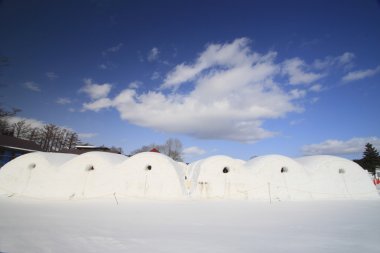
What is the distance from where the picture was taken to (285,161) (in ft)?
59.4

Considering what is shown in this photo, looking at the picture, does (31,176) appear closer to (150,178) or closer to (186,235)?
(150,178)

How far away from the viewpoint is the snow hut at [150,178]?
15852mm

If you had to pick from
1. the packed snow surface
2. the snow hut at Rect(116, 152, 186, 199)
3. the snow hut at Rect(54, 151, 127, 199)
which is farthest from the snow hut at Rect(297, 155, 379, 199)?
the snow hut at Rect(54, 151, 127, 199)

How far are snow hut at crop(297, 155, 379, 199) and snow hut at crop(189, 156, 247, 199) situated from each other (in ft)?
18.9

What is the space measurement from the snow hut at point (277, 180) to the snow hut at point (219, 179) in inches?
32.9

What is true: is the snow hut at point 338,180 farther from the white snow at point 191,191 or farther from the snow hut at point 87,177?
the snow hut at point 87,177

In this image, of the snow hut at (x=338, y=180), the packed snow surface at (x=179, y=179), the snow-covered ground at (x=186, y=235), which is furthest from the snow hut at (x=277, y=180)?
the snow-covered ground at (x=186, y=235)

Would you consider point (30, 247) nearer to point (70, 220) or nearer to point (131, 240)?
point (131, 240)

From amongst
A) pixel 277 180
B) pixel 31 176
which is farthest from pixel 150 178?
pixel 277 180

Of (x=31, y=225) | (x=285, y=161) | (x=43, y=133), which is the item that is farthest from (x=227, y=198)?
(x=43, y=133)

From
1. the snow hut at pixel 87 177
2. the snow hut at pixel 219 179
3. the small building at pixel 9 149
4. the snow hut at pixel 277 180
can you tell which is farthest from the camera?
the small building at pixel 9 149

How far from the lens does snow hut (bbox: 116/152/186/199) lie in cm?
1585

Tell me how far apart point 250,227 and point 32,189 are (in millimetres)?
16917

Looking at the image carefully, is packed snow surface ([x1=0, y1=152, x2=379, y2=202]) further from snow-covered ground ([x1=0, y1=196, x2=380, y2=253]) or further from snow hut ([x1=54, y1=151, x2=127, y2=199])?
snow-covered ground ([x1=0, y1=196, x2=380, y2=253])
